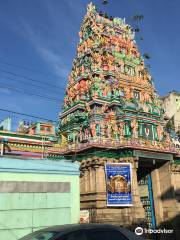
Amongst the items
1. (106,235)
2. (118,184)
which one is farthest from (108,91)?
(106,235)

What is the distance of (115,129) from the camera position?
28109mm

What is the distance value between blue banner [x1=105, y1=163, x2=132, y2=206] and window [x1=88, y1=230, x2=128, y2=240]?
17686mm

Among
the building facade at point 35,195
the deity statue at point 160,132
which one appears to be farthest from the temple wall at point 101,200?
the building facade at point 35,195

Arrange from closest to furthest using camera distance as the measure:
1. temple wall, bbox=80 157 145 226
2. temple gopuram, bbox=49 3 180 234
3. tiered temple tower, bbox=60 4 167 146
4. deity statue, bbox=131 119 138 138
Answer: temple wall, bbox=80 157 145 226 < temple gopuram, bbox=49 3 180 234 < deity statue, bbox=131 119 138 138 < tiered temple tower, bbox=60 4 167 146

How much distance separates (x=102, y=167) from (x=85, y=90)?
9.03 m

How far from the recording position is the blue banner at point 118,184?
24.5 meters

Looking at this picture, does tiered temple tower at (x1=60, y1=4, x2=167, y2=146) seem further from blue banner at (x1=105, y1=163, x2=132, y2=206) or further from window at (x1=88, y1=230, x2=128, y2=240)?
window at (x1=88, y1=230, x2=128, y2=240)

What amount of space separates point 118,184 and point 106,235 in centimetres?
1844

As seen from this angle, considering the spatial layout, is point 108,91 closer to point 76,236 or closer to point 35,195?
point 35,195

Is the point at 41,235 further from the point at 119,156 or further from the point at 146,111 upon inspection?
the point at 146,111

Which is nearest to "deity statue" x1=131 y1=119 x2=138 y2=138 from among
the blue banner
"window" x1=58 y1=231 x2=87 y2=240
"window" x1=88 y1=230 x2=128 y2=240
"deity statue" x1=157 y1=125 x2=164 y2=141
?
"deity statue" x1=157 y1=125 x2=164 y2=141

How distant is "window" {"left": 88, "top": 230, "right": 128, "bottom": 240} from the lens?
6.62 m

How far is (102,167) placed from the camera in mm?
25578

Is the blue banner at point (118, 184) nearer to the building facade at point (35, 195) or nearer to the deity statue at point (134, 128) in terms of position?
the deity statue at point (134, 128)
